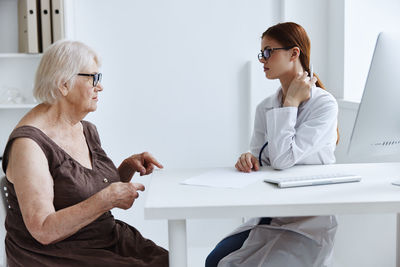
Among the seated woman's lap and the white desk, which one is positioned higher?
the white desk

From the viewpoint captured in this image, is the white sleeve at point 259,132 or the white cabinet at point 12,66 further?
the white cabinet at point 12,66

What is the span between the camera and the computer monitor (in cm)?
133

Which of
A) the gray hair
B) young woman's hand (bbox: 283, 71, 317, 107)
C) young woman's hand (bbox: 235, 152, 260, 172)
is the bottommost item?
young woman's hand (bbox: 235, 152, 260, 172)

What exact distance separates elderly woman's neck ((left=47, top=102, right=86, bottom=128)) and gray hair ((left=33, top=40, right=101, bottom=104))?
26 millimetres

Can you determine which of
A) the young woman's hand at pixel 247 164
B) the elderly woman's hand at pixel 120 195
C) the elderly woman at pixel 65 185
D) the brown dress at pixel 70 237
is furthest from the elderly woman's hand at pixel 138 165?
the elderly woman's hand at pixel 120 195

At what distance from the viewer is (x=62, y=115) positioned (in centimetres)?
165

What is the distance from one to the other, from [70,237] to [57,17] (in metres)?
1.49

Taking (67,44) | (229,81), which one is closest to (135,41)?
(229,81)

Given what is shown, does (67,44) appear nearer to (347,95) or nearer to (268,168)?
(268,168)

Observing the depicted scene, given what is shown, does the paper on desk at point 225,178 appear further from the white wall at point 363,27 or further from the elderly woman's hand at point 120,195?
the white wall at point 363,27

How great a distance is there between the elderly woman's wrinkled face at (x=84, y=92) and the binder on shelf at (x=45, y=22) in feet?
3.73

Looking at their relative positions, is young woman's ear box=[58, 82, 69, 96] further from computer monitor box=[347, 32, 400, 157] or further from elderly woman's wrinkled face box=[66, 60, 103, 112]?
computer monitor box=[347, 32, 400, 157]

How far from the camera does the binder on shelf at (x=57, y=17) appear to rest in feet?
8.78

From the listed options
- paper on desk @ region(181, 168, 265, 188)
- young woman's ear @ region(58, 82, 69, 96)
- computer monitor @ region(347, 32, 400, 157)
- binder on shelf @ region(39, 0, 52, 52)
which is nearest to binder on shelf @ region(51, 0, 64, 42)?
binder on shelf @ region(39, 0, 52, 52)
